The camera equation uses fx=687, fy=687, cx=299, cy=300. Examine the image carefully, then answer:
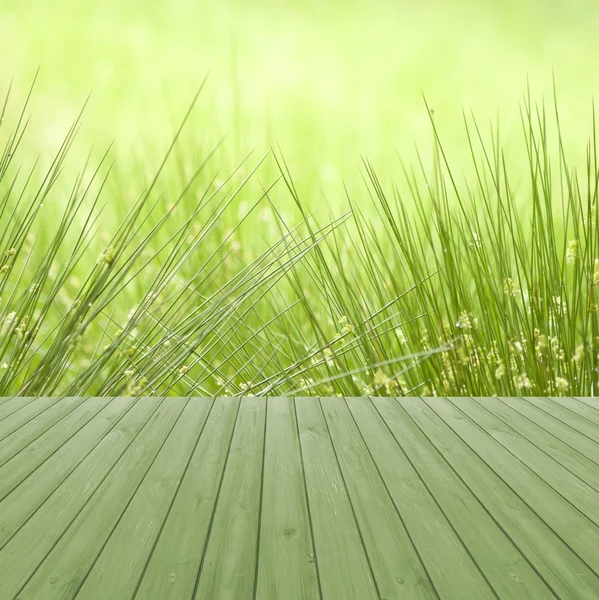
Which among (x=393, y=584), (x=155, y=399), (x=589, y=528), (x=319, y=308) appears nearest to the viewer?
(x=393, y=584)

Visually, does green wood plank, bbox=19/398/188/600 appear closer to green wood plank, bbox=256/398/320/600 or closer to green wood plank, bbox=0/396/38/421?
green wood plank, bbox=256/398/320/600

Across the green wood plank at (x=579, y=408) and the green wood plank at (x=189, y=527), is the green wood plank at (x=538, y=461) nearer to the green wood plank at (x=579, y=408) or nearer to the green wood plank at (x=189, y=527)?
the green wood plank at (x=579, y=408)

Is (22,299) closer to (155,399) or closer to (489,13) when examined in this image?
(155,399)

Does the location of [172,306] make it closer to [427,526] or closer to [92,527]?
[92,527]

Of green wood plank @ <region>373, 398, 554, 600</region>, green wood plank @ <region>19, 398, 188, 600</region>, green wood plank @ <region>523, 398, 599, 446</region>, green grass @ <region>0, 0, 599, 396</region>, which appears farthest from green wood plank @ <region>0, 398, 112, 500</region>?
green wood plank @ <region>523, 398, 599, 446</region>

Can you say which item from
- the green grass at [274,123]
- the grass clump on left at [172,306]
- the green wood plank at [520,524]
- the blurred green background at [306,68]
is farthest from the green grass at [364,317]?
the blurred green background at [306,68]

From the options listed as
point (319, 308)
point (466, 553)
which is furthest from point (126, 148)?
point (466, 553)
